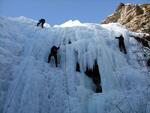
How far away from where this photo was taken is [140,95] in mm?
12477

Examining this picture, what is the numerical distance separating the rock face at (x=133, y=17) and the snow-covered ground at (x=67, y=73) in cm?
387

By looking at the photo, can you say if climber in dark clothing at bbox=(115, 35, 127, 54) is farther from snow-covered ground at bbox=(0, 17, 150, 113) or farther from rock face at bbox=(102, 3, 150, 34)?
rock face at bbox=(102, 3, 150, 34)

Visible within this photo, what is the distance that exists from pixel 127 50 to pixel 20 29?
18.9 ft

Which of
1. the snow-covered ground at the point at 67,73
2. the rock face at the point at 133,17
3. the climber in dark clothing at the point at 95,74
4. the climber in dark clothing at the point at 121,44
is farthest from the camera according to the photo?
the rock face at the point at 133,17

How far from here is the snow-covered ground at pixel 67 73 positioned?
1180 cm

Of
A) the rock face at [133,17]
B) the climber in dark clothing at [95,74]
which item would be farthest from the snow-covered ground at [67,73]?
the rock face at [133,17]

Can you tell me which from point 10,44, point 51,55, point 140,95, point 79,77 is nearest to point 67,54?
point 51,55

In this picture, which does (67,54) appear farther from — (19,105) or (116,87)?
(19,105)

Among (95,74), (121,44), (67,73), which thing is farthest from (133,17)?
(67,73)

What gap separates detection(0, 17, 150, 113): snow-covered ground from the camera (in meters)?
11.8

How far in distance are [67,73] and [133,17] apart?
1042cm

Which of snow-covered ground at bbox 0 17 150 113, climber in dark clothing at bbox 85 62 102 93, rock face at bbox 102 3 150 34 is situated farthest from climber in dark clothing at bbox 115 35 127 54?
rock face at bbox 102 3 150 34

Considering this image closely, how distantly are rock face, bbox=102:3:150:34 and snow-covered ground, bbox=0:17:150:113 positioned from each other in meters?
3.87

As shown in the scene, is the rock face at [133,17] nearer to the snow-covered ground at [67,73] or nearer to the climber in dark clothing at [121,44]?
the snow-covered ground at [67,73]
